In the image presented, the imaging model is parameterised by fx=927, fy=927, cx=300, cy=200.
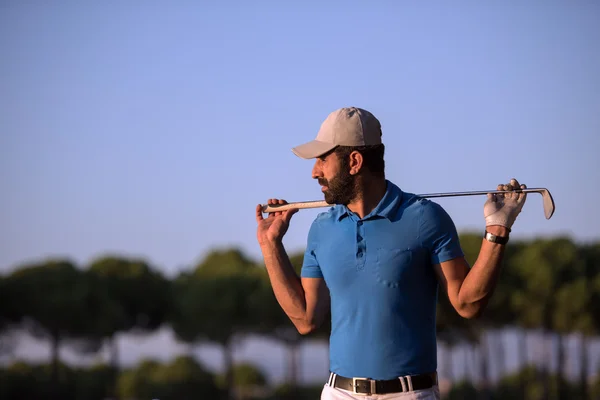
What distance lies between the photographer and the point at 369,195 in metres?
4.71

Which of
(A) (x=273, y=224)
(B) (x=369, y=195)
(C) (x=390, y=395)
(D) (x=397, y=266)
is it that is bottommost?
(C) (x=390, y=395)

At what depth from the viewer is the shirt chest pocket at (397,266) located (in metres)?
4.46

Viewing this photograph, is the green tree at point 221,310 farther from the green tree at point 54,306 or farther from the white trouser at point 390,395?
the white trouser at point 390,395

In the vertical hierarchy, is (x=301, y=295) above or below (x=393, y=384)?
above

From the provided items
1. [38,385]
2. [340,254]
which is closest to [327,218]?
[340,254]

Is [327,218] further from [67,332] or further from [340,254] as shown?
[67,332]

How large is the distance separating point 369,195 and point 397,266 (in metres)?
0.44

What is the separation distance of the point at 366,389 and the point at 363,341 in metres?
0.23

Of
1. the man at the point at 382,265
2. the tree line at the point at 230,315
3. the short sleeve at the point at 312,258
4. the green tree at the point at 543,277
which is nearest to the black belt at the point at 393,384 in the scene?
the man at the point at 382,265

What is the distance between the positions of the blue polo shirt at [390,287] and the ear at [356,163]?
0.19m

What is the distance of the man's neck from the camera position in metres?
4.71

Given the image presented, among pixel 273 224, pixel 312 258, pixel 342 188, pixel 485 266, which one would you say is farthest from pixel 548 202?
pixel 273 224

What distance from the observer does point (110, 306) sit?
39.3 m

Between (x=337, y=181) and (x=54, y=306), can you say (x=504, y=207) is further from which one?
(x=54, y=306)
